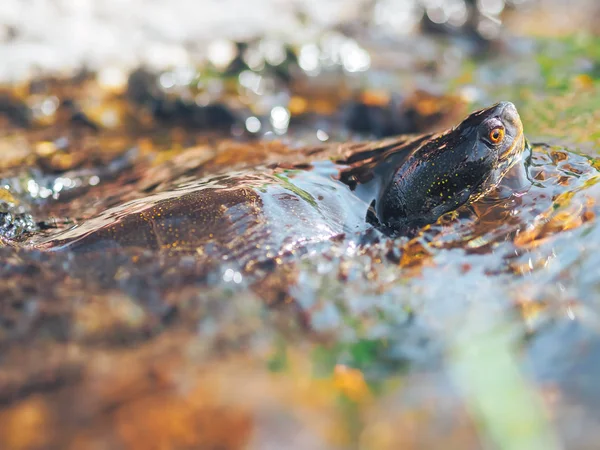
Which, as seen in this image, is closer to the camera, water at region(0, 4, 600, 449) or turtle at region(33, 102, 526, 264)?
water at region(0, 4, 600, 449)

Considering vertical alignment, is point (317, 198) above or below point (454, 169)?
below

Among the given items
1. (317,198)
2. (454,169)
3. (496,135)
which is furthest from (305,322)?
(496,135)

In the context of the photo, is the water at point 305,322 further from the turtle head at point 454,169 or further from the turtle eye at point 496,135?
the turtle eye at point 496,135

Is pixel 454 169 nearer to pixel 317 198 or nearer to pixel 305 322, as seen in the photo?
pixel 317 198

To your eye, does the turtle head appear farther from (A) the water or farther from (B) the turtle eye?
(A) the water

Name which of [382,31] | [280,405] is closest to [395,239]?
[280,405]

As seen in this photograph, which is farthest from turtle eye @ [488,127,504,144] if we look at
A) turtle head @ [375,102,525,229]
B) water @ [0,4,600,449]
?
water @ [0,4,600,449]

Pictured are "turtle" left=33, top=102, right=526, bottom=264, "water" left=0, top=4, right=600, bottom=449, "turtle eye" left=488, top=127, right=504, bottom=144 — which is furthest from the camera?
"turtle eye" left=488, top=127, right=504, bottom=144

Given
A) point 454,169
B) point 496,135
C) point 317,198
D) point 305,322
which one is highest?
point 496,135
